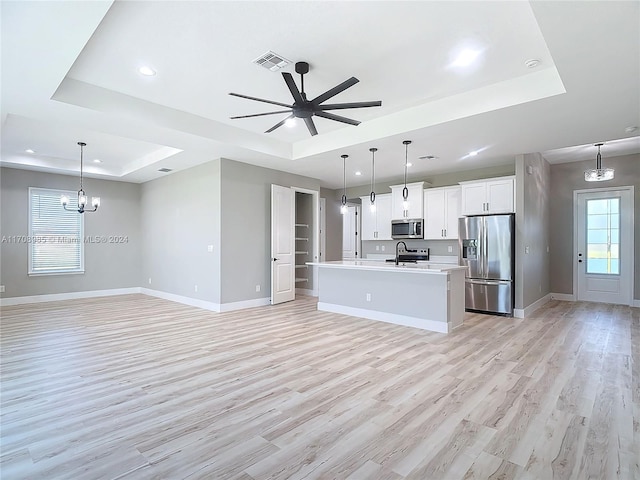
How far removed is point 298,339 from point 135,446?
7.84 feet

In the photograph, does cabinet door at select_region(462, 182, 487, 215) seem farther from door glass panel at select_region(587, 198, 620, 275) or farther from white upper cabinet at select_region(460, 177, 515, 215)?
door glass panel at select_region(587, 198, 620, 275)

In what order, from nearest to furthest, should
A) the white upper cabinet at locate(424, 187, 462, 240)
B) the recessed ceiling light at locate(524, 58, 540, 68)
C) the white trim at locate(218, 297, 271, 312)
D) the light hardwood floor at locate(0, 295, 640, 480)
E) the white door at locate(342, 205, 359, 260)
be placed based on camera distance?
the light hardwood floor at locate(0, 295, 640, 480) < the recessed ceiling light at locate(524, 58, 540, 68) < the white trim at locate(218, 297, 271, 312) < the white upper cabinet at locate(424, 187, 462, 240) < the white door at locate(342, 205, 359, 260)

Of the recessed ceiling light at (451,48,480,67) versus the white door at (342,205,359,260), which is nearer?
the recessed ceiling light at (451,48,480,67)

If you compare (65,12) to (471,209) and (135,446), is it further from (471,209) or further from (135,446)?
(471,209)

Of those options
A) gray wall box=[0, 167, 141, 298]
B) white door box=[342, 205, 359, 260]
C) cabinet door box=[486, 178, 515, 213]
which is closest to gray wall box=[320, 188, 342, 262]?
white door box=[342, 205, 359, 260]

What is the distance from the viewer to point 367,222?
8.24m

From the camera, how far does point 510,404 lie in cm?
256

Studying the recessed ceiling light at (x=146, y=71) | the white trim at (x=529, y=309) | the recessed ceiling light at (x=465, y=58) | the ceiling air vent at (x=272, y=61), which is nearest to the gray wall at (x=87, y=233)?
the recessed ceiling light at (x=146, y=71)

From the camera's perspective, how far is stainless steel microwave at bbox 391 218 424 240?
7285 mm

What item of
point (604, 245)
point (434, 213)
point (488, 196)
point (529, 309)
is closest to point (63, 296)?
point (434, 213)

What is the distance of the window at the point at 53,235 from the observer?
702 centimetres

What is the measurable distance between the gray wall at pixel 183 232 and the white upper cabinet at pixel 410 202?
12.9 feet

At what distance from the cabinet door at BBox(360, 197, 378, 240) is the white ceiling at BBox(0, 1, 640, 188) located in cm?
271

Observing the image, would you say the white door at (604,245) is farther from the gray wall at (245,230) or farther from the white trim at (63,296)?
the white trim at (63,296)
